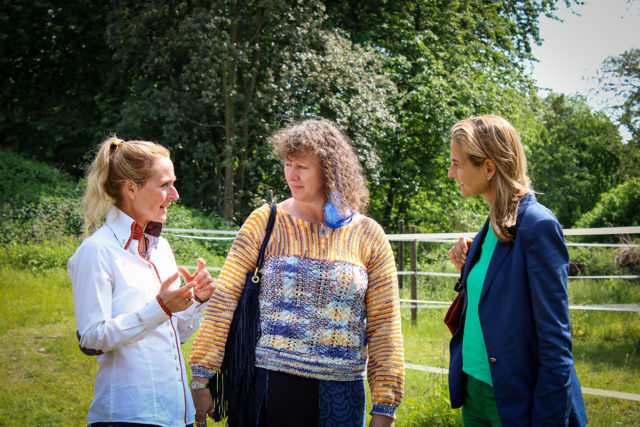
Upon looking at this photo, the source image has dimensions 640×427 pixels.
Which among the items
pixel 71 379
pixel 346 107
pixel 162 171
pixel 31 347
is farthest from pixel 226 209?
pixel 162 171

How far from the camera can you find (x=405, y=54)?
54.1 ft

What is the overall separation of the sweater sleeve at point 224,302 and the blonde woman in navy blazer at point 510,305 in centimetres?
94

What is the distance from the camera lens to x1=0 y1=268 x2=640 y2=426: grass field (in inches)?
170

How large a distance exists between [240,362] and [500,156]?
4.54 ft

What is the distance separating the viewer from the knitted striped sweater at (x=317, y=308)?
7.20 ft

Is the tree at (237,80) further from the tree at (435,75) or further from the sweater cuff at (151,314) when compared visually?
the sweater cuff at (151,314)

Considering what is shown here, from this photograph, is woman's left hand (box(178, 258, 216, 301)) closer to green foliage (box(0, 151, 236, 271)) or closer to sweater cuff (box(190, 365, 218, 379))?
sweater cuff (box(190, 365, 218, 379))

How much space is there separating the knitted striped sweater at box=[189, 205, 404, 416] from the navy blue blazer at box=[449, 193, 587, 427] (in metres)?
0.45

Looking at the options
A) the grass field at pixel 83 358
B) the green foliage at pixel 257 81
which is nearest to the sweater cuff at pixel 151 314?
→ the grass field at pixel 83 358

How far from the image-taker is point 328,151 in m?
2.40

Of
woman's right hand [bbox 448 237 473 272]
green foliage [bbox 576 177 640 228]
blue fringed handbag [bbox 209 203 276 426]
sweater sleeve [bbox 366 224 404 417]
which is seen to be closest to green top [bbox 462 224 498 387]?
woman's right hand [bbox 448 237 473 272]

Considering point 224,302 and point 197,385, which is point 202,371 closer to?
point 197,385

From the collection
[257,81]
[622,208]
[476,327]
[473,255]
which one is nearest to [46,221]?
[257,81]

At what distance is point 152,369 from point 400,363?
1031 millimetres
